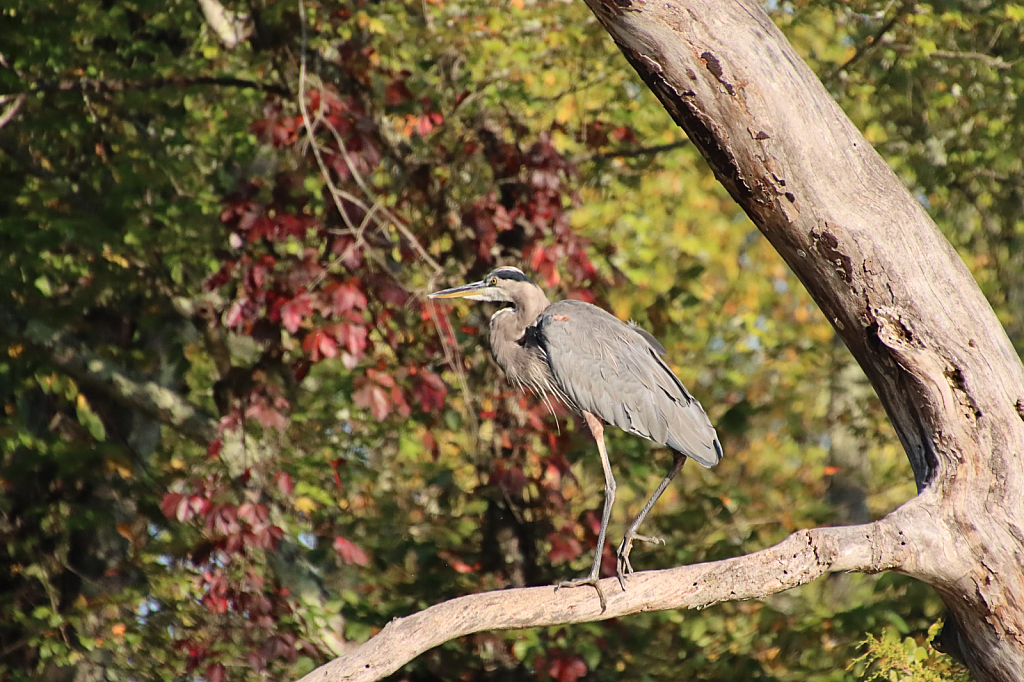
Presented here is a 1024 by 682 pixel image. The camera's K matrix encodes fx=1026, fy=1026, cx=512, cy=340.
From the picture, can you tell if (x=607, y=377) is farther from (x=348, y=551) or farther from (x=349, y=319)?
(x=348, y=551)

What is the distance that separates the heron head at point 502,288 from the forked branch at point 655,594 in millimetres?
1671

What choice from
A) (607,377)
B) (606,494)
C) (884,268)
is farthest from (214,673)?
(884,268)

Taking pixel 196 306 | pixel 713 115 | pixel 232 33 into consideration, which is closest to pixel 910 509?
pixel 713 115

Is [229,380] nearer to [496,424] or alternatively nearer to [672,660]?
[496,424]

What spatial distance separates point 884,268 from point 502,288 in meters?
1.77

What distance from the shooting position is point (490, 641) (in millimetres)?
5195

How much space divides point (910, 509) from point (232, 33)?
468 centimetres

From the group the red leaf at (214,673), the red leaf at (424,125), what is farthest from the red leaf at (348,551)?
the red leaf at (424,125)

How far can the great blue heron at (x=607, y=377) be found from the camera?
382 centimetres

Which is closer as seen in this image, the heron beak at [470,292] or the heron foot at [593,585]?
the heron foot at [593,585]

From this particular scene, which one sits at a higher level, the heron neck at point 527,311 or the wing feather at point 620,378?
the wing feather at point 620,378

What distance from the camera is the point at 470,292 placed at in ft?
14.5

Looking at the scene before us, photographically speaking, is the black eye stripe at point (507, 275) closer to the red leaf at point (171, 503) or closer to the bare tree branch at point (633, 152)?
the bare tree branch at point (633, 152)

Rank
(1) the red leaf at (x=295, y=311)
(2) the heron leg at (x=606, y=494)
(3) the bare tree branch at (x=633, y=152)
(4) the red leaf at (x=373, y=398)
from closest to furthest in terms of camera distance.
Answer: (2) the heron leg at (x=606, y=494) → (1) the red leaf at (x=295, y=311) → (4) the red leaf at (x=373, y=398) → (3) the bare tree branch at (x=633, y=152)
